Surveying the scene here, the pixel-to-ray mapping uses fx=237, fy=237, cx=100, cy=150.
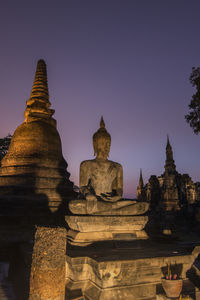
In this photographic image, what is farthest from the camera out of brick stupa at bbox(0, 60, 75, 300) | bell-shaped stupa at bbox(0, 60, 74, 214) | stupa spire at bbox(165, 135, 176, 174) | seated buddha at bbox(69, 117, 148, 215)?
stupa spire at bbox(165, 135, 176, 174)

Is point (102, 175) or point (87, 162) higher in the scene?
point (87, 162)

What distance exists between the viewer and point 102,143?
754 centimetres

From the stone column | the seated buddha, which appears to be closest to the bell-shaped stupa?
the seated buddha

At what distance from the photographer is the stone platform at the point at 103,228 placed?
5.65 meters

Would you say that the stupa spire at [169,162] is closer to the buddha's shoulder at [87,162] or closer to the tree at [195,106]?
the tree at [195,106]

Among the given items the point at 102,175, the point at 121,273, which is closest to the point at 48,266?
the point at 121,273

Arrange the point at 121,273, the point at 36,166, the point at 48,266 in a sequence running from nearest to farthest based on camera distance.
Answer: the point at 48,266, the point at 121,273, the point at 36,166

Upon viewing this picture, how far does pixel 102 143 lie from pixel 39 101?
998 cm

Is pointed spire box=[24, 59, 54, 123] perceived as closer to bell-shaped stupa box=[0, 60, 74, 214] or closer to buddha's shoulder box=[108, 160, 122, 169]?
bell-shaped stupa box=[0, 60, 74, 214]

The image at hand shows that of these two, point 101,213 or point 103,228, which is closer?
point 103,228

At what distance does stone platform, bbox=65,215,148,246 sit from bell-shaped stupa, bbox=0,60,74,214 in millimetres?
6686

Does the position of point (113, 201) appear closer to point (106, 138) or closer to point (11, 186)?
point (106, 138)

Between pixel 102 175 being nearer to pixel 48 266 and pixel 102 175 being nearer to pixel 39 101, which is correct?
pixel 48 266

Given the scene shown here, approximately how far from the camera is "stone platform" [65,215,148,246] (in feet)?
18.5
